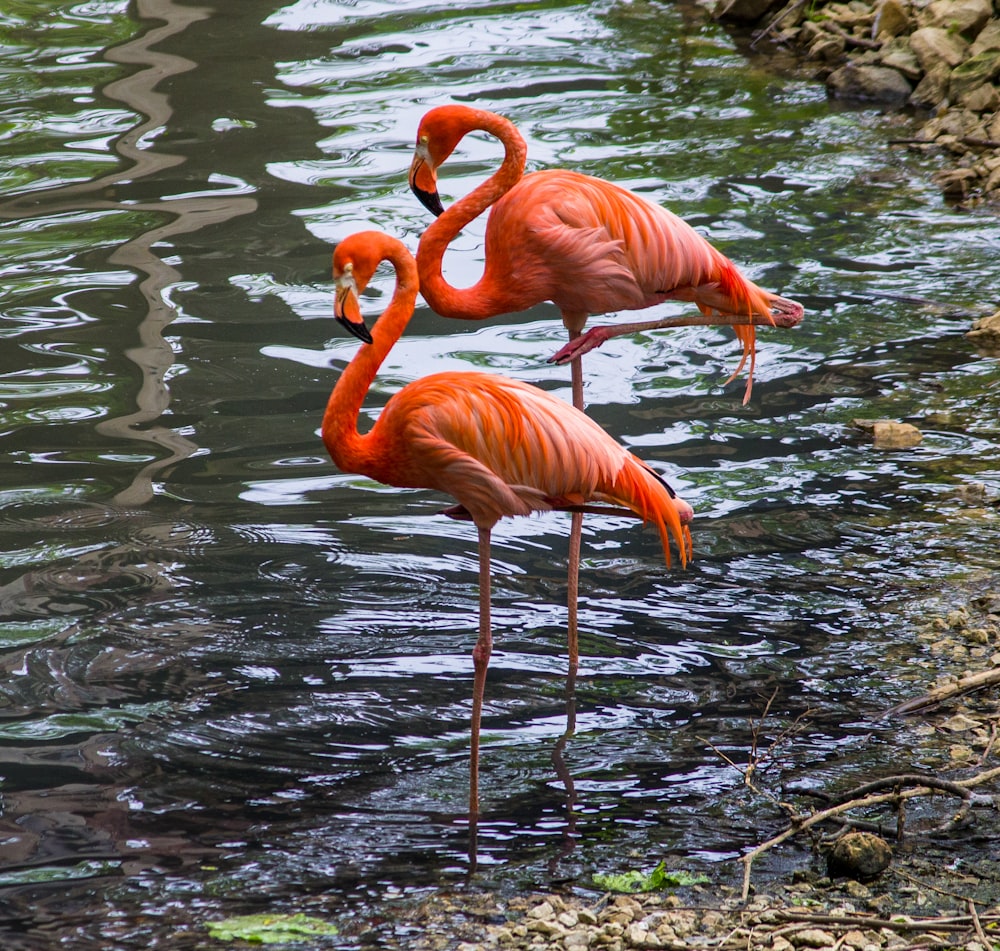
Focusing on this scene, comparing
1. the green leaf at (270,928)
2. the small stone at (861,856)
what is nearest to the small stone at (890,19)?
the small stone at (861,856)

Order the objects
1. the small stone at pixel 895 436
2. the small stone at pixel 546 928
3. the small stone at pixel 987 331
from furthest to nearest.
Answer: the small stone at pixel 987 331
the small stone at pixel 895 436
the small stone at pixel 546 928

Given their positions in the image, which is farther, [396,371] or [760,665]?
[396,371]

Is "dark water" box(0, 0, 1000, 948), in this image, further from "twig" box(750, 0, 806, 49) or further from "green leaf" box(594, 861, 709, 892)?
"twig" box(750, 0, 806, 49)

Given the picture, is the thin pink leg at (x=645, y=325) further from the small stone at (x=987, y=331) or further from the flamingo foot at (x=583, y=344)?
the small stone at (x=987, y=331)

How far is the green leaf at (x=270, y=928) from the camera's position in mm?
3428

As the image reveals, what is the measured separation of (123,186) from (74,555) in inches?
201

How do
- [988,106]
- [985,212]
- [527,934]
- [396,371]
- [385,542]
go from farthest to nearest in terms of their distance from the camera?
[988,106] → [985,212] → [396,371] → [385,542] → [527,934]

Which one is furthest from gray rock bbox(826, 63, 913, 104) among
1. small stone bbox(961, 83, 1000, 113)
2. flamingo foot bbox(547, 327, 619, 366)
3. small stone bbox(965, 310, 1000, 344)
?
flamingo foot bbox(547, 327, 619, 366)

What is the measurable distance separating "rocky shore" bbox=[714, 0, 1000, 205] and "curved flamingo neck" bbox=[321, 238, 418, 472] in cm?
663

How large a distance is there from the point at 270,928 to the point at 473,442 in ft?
5.05

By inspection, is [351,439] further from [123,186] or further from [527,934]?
[123,186]

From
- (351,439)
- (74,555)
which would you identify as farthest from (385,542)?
(351,439)

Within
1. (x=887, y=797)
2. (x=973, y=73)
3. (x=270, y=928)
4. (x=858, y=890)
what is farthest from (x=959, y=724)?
(x=973, y=73)

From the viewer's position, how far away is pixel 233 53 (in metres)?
12.5
